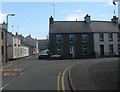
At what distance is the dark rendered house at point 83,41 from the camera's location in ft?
250

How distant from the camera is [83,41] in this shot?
253 feet

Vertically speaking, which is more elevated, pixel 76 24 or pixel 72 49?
pixel 76 24

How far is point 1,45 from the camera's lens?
60.5 metres

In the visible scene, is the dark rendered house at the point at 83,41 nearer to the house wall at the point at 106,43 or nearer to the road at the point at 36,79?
the house wall at the point at 106,43

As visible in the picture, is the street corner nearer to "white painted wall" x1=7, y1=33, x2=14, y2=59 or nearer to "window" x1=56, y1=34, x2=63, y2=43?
"window" x1=56, y1=34, x2=63, y2=43

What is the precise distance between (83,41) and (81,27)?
15.8 feet

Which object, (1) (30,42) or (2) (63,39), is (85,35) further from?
(1) (30,42)

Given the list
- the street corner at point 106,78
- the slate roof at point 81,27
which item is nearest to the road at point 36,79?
the street corner at point 106,78

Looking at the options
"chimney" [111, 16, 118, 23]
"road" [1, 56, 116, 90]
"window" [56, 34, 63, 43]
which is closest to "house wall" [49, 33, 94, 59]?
"window" [56, 34, 63, 43]

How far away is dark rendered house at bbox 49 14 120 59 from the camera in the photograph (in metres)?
76.1

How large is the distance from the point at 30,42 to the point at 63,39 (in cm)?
8275

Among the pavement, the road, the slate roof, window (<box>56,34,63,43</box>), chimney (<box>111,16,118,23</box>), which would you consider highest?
chimney (<box>111,16,118,23</box>)

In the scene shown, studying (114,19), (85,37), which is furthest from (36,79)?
(114,19)

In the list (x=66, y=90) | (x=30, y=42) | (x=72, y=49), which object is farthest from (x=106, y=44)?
(x=30, y=42)
